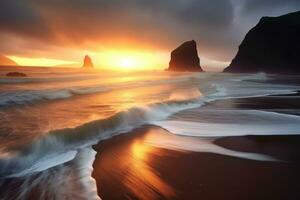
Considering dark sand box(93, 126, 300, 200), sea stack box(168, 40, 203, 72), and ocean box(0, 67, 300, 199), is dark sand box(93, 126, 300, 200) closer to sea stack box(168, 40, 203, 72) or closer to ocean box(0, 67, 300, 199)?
ocean box(0, 67, 300, 199)

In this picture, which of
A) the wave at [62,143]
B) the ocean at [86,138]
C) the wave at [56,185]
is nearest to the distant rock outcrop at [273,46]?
the ocean at [86,138]

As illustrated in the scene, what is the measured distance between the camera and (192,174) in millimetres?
4941

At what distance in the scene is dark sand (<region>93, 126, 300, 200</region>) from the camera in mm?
4176

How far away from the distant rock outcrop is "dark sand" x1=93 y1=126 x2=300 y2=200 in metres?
131

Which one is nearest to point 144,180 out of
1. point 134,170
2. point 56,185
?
point 134,170

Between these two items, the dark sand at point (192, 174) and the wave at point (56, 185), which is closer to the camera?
the wave at point (56, 185)

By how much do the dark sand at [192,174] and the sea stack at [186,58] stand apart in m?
163

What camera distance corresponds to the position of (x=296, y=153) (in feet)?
20.5

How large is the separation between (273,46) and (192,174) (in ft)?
468

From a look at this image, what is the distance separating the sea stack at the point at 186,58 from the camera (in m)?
168

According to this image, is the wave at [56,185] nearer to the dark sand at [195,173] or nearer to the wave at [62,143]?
the dark sand at [195,173]

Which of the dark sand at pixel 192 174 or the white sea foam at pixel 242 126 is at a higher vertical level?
the dark sand at pixel 192 174

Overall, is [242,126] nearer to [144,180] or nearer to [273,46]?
[144,180]

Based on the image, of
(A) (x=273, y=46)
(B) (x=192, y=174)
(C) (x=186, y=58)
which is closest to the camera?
(B) (x=192, y=174)
